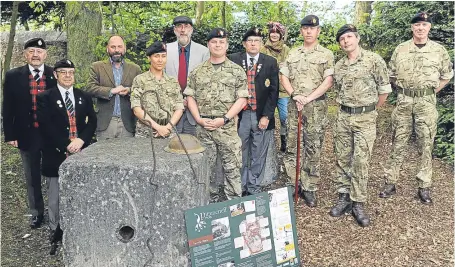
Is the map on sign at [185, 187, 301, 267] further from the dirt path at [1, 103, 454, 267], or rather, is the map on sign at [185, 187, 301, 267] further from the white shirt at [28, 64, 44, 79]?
the white shirt at [28, 64, 44, 79]

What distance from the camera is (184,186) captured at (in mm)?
3488

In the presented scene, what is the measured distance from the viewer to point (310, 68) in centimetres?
537

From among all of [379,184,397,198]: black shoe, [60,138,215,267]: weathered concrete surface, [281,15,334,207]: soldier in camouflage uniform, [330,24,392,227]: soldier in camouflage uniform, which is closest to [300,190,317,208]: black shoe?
[281,15,334,207]: soldier in camouflage uniform

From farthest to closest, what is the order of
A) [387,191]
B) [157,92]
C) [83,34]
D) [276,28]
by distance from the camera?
[83,34], [276,28], [387,191], [157,92]

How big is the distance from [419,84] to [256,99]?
6.09ft

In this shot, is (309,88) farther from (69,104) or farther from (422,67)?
(69,104)

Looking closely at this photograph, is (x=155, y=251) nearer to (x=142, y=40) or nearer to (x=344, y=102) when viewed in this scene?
(x=344, y=102)

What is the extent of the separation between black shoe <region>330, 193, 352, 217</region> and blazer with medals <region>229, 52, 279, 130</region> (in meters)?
1.23

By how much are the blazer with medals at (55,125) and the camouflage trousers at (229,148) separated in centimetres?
126

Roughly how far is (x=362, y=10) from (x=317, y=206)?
857cm

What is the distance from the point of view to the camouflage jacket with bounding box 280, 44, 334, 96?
535cm

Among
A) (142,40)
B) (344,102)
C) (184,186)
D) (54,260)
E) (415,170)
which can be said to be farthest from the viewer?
(142,40)

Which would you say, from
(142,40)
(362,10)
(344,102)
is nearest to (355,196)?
(344,102)

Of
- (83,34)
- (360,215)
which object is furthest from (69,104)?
(360,215)
